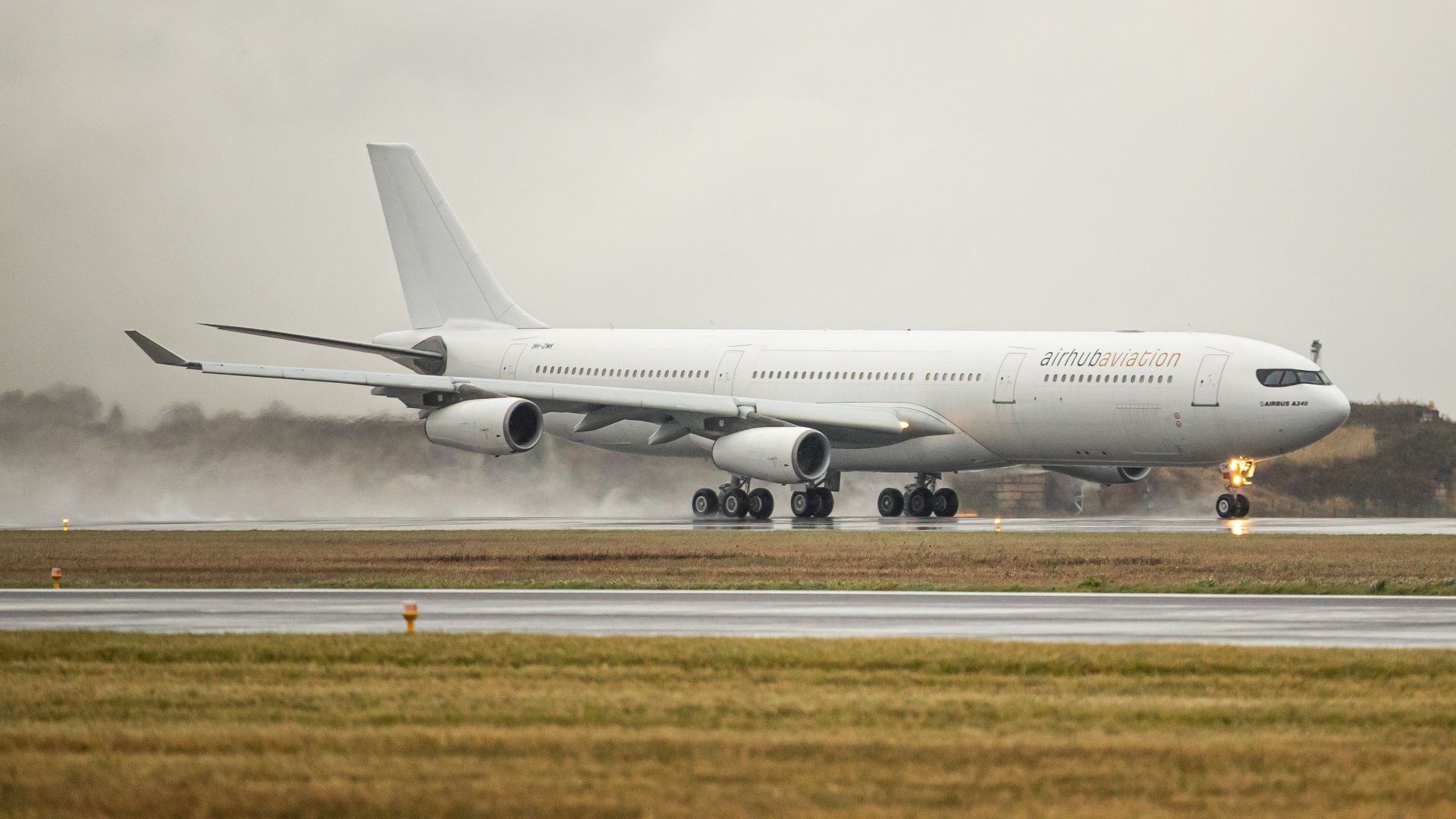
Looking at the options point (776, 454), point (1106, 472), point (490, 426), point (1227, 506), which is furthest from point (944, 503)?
point (490, 426)

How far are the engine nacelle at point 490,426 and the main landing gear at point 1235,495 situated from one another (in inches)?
594

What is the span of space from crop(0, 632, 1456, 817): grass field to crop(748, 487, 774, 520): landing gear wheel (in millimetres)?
28445

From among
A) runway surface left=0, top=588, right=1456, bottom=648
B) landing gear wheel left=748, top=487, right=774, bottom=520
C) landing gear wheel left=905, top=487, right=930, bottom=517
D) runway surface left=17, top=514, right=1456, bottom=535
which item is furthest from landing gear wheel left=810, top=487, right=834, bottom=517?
runway surface left=0, top=588, right=1456, bottom=648

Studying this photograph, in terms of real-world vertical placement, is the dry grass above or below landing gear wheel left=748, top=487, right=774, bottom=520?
above

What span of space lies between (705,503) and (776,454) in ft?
14.4

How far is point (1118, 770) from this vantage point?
1131 cm

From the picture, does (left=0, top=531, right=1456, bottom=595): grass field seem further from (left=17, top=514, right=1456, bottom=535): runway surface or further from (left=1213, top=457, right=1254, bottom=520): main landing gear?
(left=1213, top=457, right=1254, bottom=520): main landing gear

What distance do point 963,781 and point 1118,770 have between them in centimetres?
97

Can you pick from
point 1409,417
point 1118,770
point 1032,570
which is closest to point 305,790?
point 1118,770

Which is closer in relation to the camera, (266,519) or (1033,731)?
(1033,731)

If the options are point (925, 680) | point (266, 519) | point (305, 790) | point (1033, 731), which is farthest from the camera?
point (266, 519)

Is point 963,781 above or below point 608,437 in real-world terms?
below

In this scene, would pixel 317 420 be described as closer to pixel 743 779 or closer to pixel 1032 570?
pixel 1032 570

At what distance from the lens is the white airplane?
4200cm
